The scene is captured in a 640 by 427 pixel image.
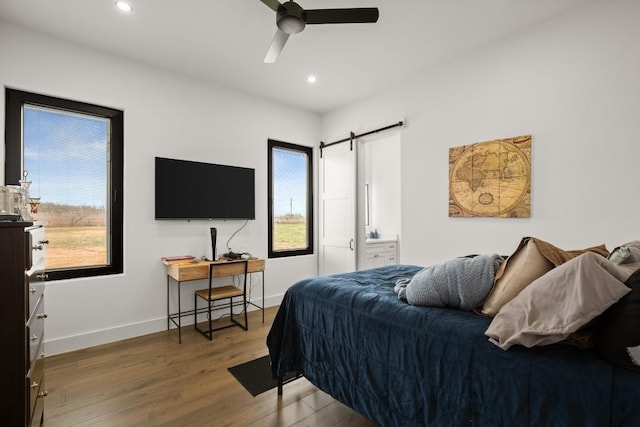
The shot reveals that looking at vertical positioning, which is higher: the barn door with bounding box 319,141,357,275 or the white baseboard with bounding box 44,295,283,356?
the barn door with bounding box 319,141,357,275

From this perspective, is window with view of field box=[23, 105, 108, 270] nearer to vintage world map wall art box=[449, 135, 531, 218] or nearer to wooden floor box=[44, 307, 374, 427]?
wooden floor box=[44, 307, 374, 427]

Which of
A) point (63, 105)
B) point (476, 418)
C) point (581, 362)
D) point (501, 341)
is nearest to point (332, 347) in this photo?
point (476, 418)

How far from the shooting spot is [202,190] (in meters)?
3.68

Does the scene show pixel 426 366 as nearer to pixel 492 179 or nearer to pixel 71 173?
pixel 492 179

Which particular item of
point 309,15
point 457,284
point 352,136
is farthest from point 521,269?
point 352,136

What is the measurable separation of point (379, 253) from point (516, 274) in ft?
11.3

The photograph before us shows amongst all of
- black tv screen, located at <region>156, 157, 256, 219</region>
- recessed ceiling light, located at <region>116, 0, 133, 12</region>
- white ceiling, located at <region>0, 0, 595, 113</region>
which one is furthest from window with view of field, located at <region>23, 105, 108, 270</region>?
recessed ceiling light, located at <region>116, 0, 133, 12</region>

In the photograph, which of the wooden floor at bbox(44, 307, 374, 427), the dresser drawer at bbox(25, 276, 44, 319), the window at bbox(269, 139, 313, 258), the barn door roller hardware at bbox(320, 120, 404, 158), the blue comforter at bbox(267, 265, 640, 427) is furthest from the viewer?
the window at bbox(269, 139, 313, 258)

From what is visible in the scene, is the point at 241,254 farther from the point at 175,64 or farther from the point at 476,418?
the point at 476,418

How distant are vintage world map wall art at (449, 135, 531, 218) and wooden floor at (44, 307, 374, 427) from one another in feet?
6.98

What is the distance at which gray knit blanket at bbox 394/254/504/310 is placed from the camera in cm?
146

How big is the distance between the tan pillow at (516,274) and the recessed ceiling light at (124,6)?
3.07 m

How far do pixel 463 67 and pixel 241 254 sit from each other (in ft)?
10.2

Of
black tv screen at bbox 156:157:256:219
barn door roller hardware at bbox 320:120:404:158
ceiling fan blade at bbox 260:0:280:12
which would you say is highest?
ceiling fan blade at bbox 260:0:280:12
